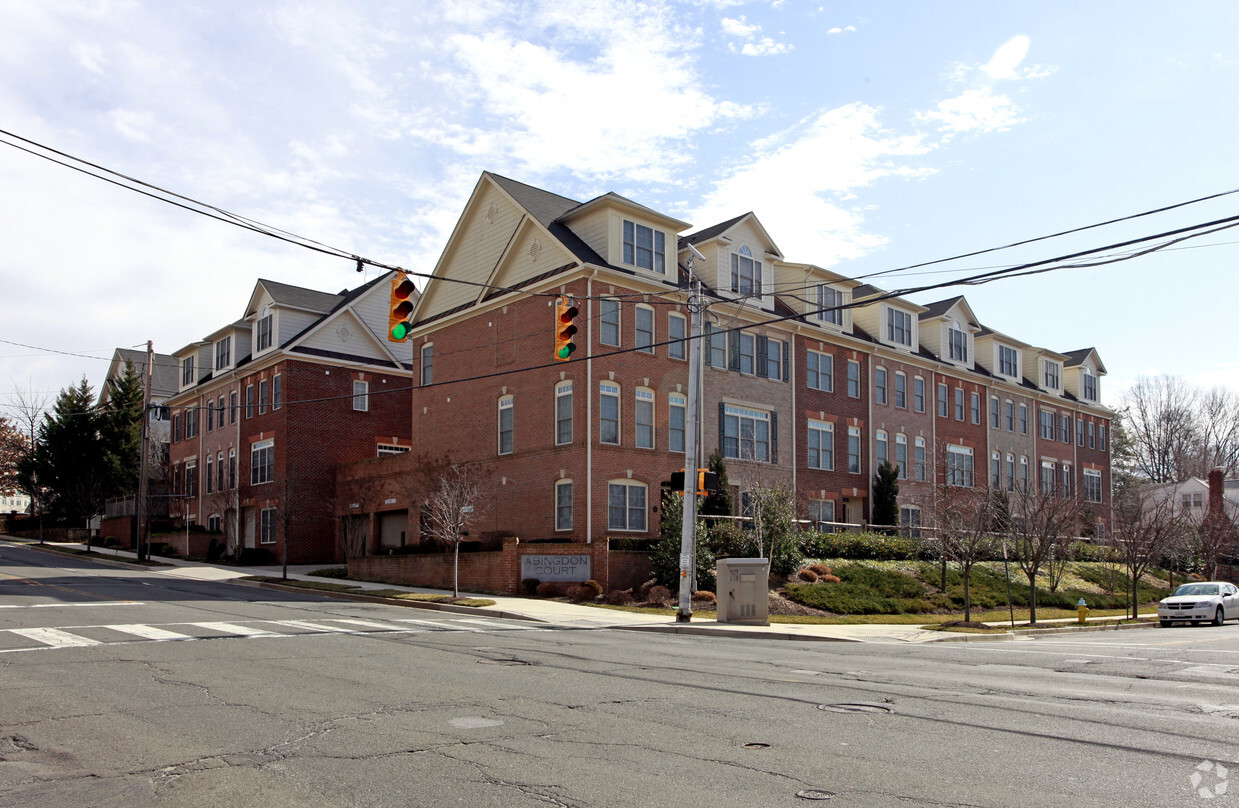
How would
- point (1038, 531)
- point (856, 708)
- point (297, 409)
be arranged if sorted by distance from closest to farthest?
point (856, 708), point (1038, 531), point (297, 409)

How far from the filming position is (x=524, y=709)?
1008 centimetres

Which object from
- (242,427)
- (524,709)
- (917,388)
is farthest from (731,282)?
(524,709)

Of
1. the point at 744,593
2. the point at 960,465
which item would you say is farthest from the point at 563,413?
the point at 960,465

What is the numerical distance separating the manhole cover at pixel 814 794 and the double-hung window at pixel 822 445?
35.1 meters

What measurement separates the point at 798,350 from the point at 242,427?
27312mm

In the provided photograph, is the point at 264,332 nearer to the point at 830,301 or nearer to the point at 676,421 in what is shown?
the point at 676,421

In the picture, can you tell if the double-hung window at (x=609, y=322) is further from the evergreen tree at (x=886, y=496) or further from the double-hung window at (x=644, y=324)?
the evergreen tree at (x=886, y=496)

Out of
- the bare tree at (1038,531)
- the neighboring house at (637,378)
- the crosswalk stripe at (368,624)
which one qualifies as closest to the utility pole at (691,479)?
the neighboring house at (637,378)

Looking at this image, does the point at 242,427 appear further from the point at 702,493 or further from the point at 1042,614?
the point at 1042,614

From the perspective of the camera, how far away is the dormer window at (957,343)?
52.3m

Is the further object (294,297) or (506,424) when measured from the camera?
(294,297)

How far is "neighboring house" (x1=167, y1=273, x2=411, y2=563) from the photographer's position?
45562 mm

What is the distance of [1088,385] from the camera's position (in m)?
64.4

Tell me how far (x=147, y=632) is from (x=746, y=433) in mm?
25215
